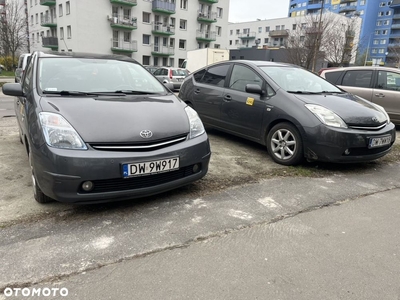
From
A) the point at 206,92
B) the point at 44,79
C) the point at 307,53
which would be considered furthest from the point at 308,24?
the point at 44,79

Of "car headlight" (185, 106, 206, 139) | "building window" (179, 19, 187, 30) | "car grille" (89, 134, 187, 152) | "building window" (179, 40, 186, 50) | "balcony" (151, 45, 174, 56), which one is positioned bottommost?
"car grille" (89, 134, 187, 152)

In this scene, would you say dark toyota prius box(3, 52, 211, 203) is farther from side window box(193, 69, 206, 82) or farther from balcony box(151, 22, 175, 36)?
balcony box(151, 22, 175, 36)

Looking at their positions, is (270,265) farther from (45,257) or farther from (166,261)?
(45,257)

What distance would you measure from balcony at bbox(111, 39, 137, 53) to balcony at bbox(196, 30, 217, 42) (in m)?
10.3

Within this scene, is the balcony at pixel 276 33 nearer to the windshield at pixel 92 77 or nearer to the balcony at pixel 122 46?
the balcony at pixel 122 46

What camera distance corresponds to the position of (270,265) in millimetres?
2336

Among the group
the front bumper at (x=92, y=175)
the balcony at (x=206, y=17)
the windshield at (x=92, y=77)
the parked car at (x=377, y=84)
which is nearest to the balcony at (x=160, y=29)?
the balcony at (x=206, y=17)

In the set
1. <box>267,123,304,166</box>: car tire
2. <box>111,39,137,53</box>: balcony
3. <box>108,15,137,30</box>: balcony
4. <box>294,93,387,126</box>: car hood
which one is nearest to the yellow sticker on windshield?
<box>267,123,304,166</box>: car tire

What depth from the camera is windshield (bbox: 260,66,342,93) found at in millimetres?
4973

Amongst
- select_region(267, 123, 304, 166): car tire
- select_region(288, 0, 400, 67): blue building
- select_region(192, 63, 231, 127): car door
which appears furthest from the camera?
select_region(288, 0, 400, 67): blue building

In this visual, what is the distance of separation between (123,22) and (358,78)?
37830mm

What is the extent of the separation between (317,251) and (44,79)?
10.6 ft

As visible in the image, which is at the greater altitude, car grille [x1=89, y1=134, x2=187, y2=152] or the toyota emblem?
the toyota emblem

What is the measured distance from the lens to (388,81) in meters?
7.92
